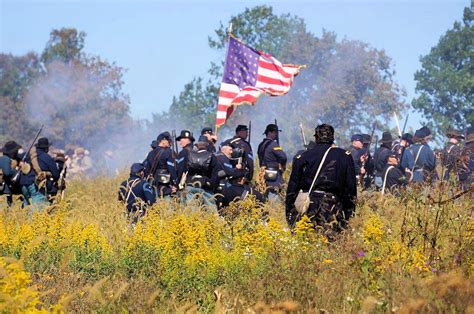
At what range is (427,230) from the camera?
948cm

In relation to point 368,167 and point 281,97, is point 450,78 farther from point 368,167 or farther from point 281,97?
point 368,167

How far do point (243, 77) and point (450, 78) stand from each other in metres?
40.2

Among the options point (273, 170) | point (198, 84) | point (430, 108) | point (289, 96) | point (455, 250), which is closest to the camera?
point (455, 250)

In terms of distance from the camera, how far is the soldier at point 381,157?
20.1 m

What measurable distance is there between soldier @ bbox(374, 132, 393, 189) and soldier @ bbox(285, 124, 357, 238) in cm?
867

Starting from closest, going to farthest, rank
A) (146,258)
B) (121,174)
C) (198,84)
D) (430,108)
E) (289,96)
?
(146,258)
(121,174)
(430,108)
(289,96)
(198,84)

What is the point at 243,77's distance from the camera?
22.1m

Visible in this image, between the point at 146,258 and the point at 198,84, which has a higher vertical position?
the point at 198,84

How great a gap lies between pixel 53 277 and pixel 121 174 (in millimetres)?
17488

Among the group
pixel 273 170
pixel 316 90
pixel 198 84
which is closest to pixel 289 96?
pixel 316 90

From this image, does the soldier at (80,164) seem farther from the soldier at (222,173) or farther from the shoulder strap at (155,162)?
the soldier at (222,173)

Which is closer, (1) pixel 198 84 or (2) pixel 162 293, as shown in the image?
(2) pixel 162 293

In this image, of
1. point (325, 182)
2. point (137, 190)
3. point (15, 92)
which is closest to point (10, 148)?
point (137, 190)

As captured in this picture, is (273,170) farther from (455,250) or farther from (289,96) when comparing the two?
(289,96)
